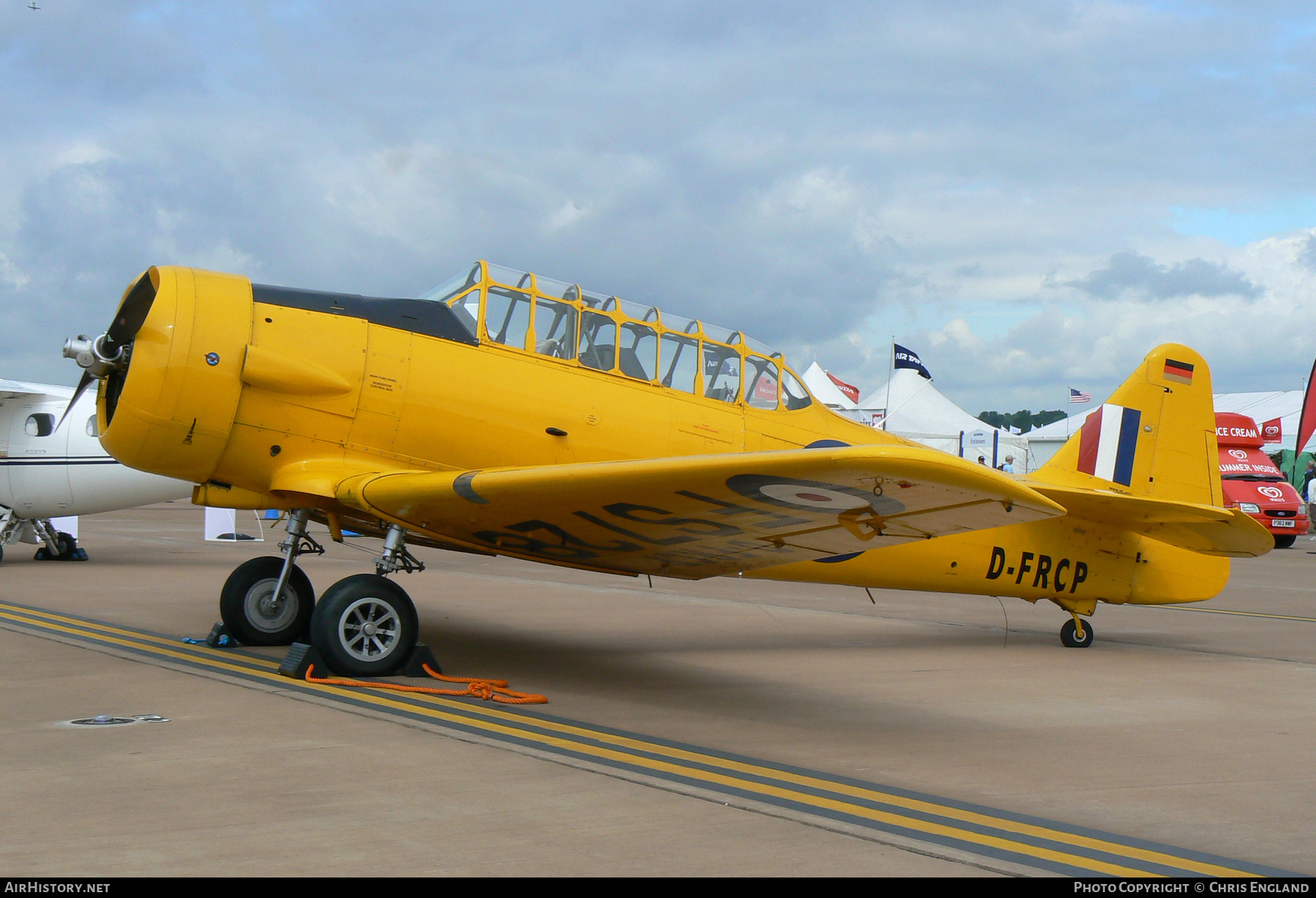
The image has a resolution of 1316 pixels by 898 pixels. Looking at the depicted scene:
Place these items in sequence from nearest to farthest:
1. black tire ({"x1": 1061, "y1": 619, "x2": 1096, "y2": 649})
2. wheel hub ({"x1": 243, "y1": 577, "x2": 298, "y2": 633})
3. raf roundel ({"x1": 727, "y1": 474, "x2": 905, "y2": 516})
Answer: raf roundel ({"x1": 727, "y1": 474, "x2": 905, "y2": 516}) → wheel hub ({"x1": 243, "y1": 577, "x2": 298, "y2": 633}) → black tire ({"x1": 1061, "y1": 619, "x2": 1096, "y2": 649})

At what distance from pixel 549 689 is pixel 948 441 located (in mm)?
35833

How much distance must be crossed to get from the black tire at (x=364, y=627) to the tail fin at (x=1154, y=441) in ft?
20.2

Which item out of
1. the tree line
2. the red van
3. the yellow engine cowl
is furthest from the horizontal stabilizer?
the tree line

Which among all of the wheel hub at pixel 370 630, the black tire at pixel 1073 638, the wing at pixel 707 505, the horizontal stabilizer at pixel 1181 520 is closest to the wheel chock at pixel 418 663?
the wheel hub at pixel 370 630

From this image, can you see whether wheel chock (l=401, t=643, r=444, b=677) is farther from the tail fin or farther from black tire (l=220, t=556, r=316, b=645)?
the tail fin

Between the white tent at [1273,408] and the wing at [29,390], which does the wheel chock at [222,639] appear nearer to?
the wing at [29,390]

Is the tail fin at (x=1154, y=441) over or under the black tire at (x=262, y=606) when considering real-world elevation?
over

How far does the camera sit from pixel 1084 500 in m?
8.70

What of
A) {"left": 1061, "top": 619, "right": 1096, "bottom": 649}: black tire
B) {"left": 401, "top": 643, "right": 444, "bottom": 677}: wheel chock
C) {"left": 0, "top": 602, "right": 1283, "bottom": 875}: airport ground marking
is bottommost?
{"left": 0, "top": 602, "right": 1283, "bottom": 875}: airport ground marking

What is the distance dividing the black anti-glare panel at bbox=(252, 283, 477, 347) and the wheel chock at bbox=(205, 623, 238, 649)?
8.64 feet

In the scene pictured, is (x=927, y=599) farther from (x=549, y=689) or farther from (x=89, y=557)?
(x=89, y=557)

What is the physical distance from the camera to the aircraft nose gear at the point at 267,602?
8047mm

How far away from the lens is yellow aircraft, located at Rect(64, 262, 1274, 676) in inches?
227
